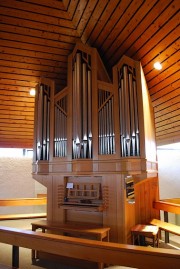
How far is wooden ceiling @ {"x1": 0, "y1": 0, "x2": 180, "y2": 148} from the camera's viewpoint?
13.3 ft

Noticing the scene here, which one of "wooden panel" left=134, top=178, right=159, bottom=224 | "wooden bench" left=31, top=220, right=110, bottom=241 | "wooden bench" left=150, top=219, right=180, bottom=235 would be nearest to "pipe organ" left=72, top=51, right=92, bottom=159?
"wooden bench" left=31, top=220, right=110, bottom=241

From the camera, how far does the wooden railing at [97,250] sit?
6.91 feet

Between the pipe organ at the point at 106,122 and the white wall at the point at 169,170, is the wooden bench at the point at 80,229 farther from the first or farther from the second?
the white wall at the point at 169,170

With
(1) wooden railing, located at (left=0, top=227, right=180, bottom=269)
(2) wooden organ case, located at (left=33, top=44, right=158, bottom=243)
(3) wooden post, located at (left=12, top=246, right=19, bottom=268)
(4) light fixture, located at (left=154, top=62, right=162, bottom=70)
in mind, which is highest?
(4) light fixture, located at (left=154, top=62, right=162, bottom=70)

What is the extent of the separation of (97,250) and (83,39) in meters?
3.97

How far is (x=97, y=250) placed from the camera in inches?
93.8

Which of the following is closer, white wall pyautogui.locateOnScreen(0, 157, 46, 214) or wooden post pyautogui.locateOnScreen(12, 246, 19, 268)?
wooden post pyautogui.locateOnScreen(12, 246, 19, 268)

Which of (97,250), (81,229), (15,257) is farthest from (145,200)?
(97,250)

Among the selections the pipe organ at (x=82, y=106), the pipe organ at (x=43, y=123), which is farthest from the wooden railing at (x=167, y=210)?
the pipe organ at (x=43, y=123)

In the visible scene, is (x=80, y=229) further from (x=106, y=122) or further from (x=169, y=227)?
(x=169, y=227)

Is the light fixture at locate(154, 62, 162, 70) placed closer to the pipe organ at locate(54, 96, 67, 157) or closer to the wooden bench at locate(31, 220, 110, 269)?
the pipe organ at locate(54, 96, 67, 157)

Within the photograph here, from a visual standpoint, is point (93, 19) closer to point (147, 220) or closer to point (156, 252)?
point (156, 252)

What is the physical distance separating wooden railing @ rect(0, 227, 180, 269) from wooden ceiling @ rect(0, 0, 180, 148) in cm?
323

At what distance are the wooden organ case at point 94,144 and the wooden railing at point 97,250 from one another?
1.67 meters
